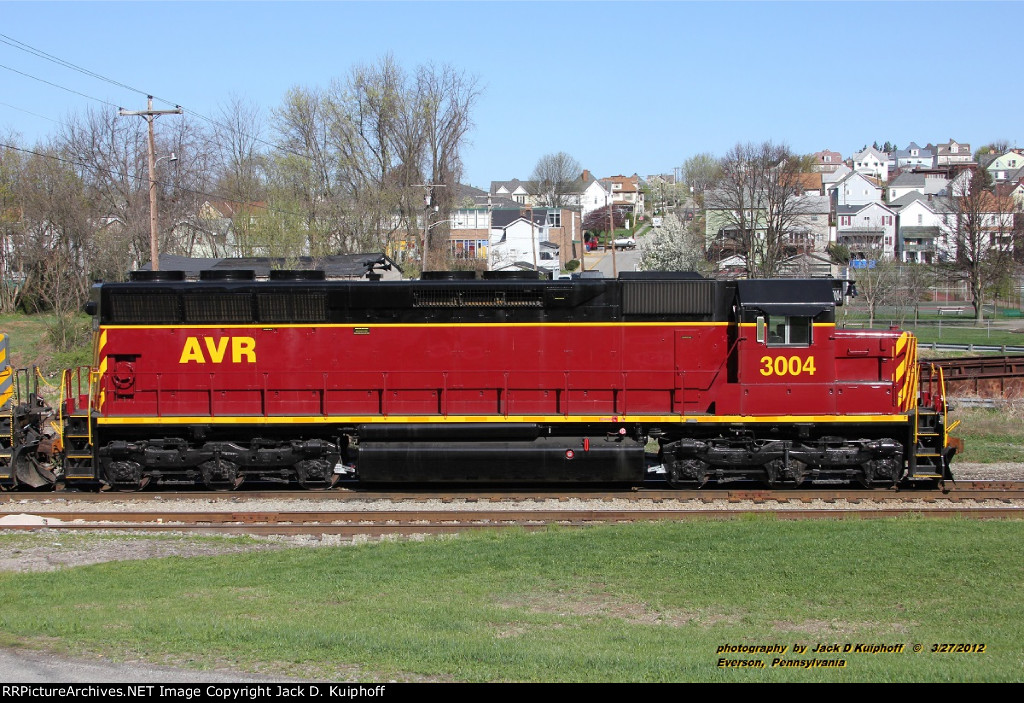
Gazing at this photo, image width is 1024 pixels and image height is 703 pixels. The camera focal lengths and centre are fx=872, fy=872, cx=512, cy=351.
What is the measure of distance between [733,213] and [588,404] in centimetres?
5215

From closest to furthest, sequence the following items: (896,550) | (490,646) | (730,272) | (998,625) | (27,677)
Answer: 1. (27,677)
2. (490,646)
3. (998,625)
4. (896,550)
5. (730,272)

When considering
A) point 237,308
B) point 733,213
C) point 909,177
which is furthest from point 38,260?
→ point 909,177

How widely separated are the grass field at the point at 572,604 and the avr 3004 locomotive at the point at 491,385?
2.34 meters

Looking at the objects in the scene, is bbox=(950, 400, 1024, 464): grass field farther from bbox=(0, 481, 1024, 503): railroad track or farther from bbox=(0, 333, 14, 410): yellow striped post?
bbox=(0, 333, 14, 410): yellow striped post

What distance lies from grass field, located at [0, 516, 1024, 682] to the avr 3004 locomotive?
234 cm

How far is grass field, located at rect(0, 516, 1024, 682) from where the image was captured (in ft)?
21.4

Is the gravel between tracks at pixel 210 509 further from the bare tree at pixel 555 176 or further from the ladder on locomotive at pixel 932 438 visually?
the bare tree at pixel 555 176

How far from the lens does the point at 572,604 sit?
858 cm

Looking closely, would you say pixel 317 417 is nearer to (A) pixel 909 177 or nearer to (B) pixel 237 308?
(B) pixel 237 308

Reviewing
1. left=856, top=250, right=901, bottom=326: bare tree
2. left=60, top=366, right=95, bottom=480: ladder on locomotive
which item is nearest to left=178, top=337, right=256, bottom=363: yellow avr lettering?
left=60, top=366, right=95, bottom=480: ladder on locomotive

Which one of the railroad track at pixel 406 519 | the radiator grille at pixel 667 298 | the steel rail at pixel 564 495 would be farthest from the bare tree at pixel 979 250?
the railroad track at pixel 406 519

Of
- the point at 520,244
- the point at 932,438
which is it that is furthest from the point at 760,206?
the point at 932,438

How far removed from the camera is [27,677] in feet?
20.0

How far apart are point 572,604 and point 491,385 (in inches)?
234
